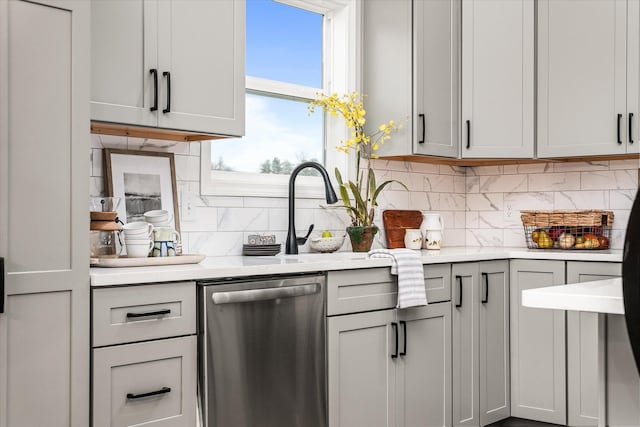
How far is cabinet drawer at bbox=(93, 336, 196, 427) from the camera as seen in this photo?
2.12 meters

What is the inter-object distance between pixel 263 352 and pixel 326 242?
1.04m

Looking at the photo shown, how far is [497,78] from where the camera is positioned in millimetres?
3871

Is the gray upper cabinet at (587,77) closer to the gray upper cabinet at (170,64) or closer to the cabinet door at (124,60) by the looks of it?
the gray upper cabinet at (170,64)

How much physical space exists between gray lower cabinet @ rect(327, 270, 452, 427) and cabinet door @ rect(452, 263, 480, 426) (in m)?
0.07

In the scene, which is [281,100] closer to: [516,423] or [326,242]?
[326,242]

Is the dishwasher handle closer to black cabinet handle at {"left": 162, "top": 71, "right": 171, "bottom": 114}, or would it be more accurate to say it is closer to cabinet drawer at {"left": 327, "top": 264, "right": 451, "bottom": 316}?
cabinet drawer at {"left": 327, "top": 264, "right": 451, "bottom": 316}

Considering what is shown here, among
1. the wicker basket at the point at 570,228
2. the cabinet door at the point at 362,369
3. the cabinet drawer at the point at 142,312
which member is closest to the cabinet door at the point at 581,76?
the wicker basket at the point at 570,228

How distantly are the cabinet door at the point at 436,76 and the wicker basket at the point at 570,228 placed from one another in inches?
23.9

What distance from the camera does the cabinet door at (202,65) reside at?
266 cm

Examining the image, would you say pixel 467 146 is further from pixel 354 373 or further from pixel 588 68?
pixel 354 373

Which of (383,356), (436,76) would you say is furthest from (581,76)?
(383,356)

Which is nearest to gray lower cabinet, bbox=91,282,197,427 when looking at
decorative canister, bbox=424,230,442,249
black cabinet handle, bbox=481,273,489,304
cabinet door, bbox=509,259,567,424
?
black cabinet handle, bbox=481,273,489,304

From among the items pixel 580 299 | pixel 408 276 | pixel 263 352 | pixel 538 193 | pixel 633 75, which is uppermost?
pixel 633 75

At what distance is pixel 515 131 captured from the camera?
152 inches
